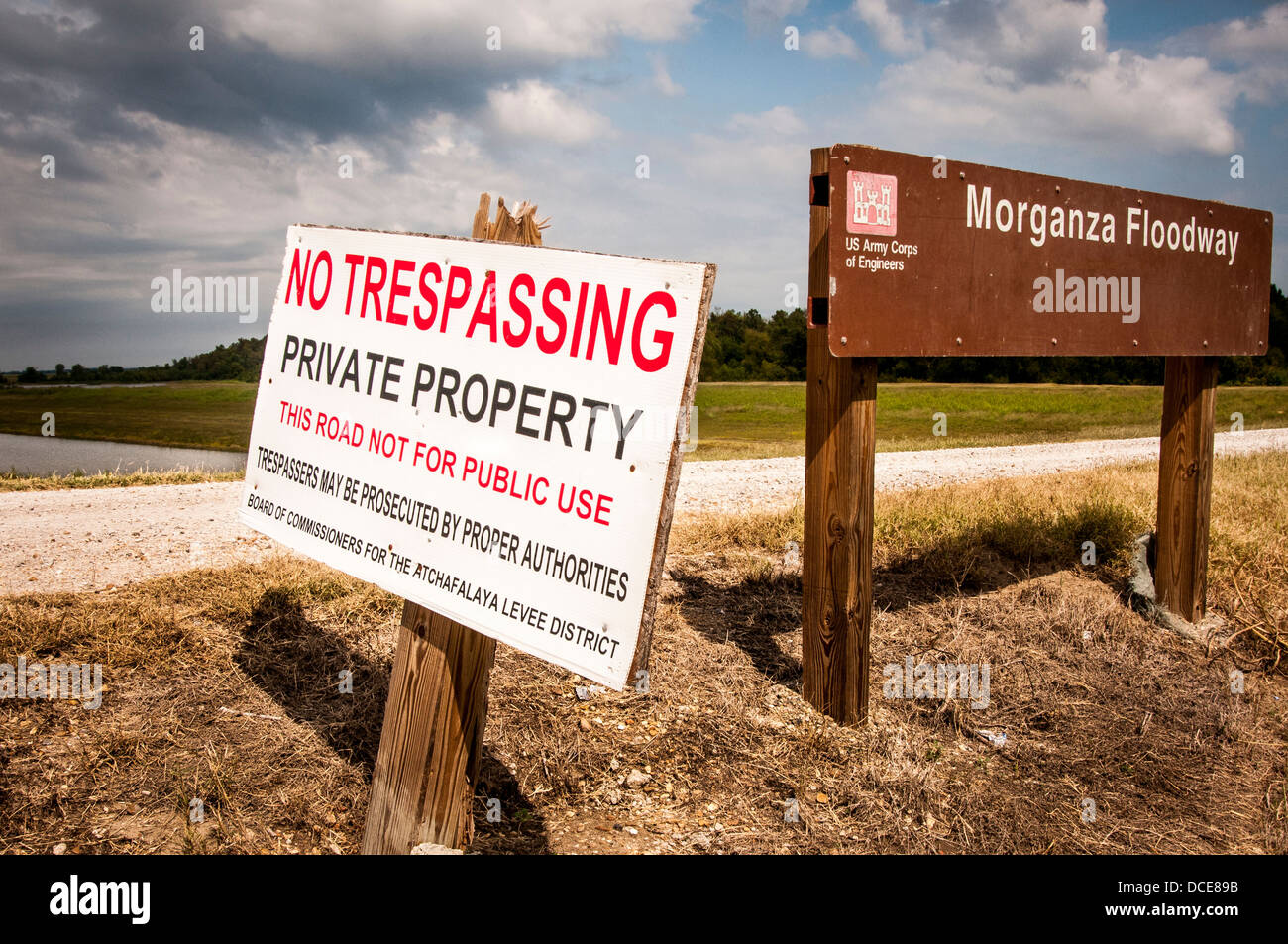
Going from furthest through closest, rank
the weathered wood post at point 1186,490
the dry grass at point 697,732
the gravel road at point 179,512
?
the weathered wood post at point 1186,490, the gravel road at point 179,512, the dry grass at point 697,732

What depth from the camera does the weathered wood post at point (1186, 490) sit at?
20.6 feet

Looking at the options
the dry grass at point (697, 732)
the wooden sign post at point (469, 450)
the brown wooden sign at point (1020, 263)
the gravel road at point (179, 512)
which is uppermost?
the brown wooden sign at point (1020, 263)

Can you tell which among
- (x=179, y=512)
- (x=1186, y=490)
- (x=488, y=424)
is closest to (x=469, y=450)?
(x=488, y=424)

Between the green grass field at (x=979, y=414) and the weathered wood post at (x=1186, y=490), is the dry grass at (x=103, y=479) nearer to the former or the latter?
the green grass field at (x=979, y=414)

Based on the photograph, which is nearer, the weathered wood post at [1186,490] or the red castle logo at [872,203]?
the red castle logo at [872,203]

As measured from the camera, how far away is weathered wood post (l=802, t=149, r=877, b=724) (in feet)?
13.9

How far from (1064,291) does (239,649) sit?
16.3 ft

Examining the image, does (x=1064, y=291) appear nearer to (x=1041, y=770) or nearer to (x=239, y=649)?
Result: (x=1041, y=770)

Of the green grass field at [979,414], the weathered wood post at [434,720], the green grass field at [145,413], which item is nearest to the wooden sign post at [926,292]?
the weathered wood post at [434,720]

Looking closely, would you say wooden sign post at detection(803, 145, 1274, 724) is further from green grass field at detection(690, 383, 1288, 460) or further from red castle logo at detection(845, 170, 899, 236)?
green grass field at detection(690, 383, 1288, 460)

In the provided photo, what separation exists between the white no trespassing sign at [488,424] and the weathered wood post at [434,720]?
0.18 metres

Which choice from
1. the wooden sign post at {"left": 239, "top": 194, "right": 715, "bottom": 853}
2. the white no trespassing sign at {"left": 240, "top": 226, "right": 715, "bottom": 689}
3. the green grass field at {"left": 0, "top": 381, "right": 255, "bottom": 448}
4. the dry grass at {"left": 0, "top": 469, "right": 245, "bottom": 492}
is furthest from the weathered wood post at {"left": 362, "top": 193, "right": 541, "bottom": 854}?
the green grass field at {"left": 0, "top": 381, "right": 255, "bottom": 448}

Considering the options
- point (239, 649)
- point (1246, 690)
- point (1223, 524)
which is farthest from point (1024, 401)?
point (239, 649)
